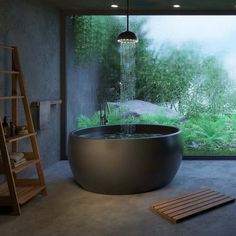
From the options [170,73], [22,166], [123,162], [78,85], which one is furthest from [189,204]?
[78,85]

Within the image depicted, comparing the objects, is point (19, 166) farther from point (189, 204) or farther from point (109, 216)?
point (189, 204)

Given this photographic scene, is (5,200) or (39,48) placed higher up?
(39,48)

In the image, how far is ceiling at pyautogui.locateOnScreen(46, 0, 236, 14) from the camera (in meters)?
5.09

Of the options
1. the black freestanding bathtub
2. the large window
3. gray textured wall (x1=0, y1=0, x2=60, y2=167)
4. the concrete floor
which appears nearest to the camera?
the concrete floor

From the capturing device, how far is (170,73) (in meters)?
5.83

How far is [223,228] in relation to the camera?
3.00 m

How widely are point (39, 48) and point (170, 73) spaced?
2.15 meters

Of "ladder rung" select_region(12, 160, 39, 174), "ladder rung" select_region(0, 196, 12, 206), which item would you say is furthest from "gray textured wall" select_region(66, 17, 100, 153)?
"ladder rung" select_region(0, 196, 12, 206)

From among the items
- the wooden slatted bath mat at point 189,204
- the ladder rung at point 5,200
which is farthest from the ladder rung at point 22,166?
the wooden slatted bath mat at point 189,204

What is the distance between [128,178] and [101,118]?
2.15 m

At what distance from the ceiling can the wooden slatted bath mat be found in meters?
2.74

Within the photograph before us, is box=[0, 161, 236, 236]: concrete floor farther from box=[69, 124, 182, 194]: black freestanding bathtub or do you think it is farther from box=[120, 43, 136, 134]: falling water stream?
box=[120, 43, 136, 134]: falling water stream

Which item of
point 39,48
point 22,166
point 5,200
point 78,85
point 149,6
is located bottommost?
point 5,200

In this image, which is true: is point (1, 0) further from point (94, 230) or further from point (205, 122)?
point (205, 122)
